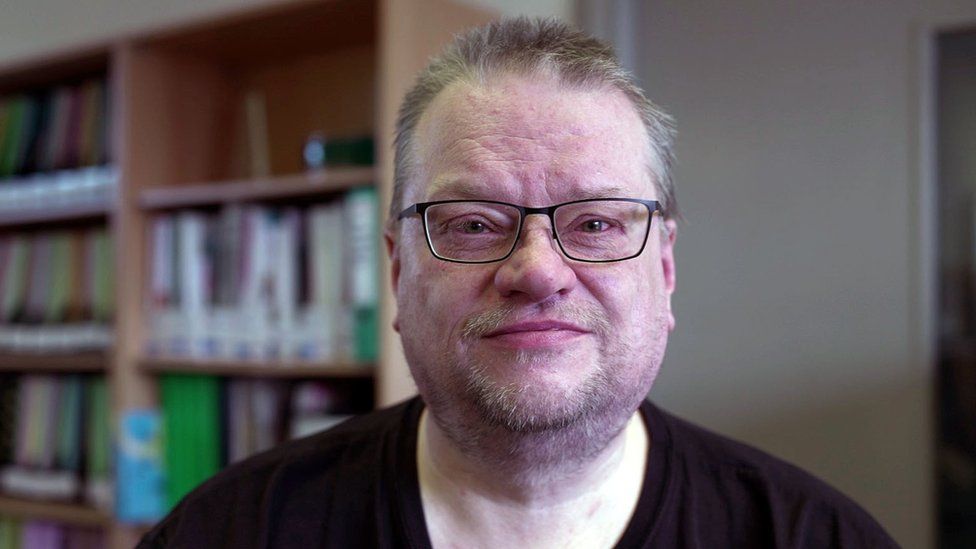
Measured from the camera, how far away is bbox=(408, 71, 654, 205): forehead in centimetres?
86

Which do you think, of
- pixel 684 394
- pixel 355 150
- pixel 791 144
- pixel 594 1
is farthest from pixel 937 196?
pixel 355 150

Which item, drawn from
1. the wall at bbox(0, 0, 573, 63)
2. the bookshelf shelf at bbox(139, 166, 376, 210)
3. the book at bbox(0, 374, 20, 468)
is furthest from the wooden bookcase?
the wall at bbox(0, 0, 573, 63)

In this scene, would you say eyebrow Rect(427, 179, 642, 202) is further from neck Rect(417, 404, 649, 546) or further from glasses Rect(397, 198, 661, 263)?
neck Rect(417, 404, 649, 546)

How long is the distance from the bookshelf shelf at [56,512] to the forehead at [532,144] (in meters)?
1.69

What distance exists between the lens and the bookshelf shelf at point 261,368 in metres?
1.77

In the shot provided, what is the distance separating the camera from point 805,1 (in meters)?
1.85

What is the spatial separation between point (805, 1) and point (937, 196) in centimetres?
53

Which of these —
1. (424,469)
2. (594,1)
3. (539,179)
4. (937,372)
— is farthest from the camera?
(594,1)

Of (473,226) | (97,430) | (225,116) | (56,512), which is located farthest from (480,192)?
(56,512)

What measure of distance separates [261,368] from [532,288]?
121 cm

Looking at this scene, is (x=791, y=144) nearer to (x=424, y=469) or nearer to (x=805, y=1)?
(x=805, y=1)

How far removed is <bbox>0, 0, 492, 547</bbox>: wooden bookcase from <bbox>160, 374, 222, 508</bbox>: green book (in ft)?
0.26

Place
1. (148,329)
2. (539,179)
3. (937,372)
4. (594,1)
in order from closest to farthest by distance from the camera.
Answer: (539,179) → (937,372) → (594,1) → (148,329)

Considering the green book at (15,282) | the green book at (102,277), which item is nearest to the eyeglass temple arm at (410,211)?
the green book at (102,277)
